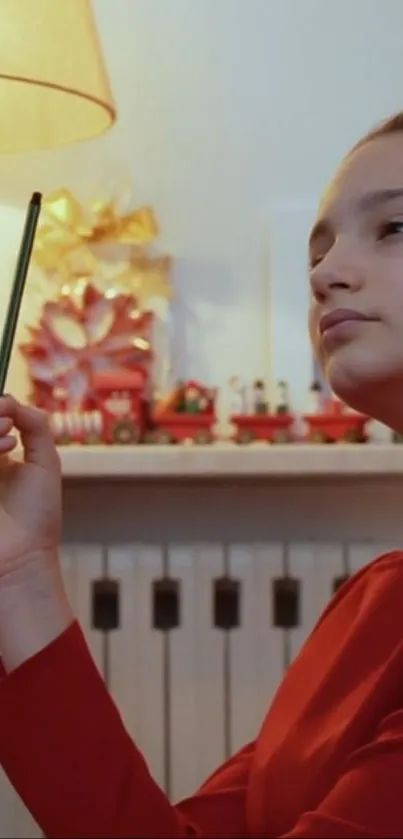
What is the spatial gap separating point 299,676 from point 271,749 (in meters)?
0.06

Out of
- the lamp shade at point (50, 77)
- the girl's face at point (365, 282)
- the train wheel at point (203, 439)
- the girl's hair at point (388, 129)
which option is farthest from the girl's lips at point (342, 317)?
the train wheel at point (203, 439)

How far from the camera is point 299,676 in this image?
0.70 m

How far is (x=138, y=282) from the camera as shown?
1.32m

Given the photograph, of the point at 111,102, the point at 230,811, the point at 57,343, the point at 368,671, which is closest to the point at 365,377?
the point at 368,671

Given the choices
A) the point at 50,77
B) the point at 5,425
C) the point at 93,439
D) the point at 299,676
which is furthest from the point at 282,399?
the point at 5,425

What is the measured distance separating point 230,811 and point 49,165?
0.92 metres

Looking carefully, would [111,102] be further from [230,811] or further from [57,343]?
[230,811]

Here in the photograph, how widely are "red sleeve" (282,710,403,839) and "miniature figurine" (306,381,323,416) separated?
0.77m

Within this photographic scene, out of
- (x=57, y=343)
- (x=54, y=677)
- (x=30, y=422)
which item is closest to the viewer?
(x=54, y=677)

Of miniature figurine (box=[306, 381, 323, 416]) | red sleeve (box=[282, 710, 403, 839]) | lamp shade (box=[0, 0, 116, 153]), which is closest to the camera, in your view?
red sleeve (box=[282, 710, 403, 839])

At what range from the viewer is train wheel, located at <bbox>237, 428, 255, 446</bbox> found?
4.11 feet

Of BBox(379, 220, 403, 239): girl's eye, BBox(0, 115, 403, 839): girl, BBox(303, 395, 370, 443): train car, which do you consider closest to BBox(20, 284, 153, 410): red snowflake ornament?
BBox(303, 395, 370, 443): train car

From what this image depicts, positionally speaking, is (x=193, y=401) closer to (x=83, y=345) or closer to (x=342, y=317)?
(x=83, y=345)

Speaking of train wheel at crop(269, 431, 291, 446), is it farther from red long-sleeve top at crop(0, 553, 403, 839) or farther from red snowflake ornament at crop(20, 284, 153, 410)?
red long-sleeve top at crop(0, 553, 403, 839)
